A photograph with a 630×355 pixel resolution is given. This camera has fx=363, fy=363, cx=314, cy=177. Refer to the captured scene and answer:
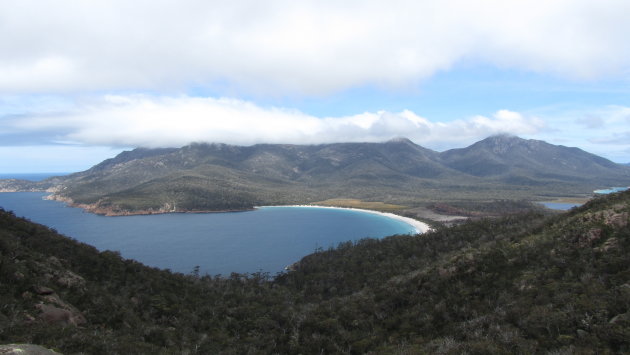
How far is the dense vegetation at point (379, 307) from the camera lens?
2156 centimetres

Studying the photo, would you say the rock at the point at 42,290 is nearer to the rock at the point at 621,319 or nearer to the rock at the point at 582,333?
the rock at the point at 582,333

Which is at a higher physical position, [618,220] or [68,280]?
[618,220]

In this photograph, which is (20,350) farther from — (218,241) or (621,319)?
(218,241)

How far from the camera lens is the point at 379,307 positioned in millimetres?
38688

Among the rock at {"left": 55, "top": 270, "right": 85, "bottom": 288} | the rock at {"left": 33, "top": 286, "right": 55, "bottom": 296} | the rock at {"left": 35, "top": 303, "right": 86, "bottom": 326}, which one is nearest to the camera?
the rock at {"left": 35, "top": 303, "right": 86, "bottom": 326}

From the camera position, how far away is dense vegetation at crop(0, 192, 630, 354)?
21.6 metres

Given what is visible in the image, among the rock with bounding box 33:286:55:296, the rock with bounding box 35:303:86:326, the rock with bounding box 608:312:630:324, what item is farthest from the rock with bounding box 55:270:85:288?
the rock with bounding box 608:312:630:324

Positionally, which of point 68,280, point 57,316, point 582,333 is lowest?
point 57,316

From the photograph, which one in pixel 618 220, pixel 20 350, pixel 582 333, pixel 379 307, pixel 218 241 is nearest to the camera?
pixel 20 350

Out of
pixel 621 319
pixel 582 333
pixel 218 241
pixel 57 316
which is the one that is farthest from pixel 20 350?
pixel 218 241

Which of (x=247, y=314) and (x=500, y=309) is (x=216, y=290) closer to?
(x=247, y=314)

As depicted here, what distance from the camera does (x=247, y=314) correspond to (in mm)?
47125

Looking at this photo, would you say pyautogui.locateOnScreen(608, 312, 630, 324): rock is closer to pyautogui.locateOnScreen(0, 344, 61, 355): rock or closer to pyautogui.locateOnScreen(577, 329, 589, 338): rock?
pyautogui.locateOnScreen(577, 329, 589, 338): rock

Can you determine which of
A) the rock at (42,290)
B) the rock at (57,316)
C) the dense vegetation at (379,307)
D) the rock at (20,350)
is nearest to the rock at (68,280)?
the dense vegetation at (379,307)
